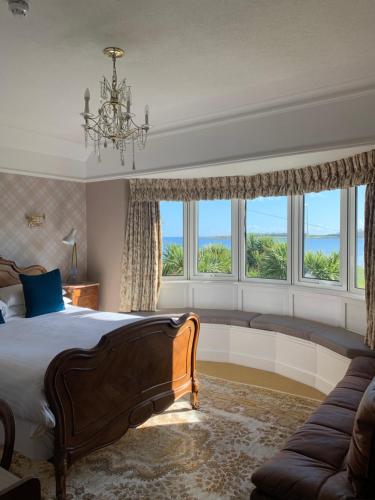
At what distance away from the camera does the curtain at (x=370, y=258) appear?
3357 mm

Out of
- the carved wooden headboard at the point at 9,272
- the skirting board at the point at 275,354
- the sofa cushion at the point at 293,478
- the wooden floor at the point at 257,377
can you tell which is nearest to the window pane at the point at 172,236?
the skirting board at the point at 275,354

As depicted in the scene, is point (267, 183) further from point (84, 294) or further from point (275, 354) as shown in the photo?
point (84, 294)

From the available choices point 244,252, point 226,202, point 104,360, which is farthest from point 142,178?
point 104,360

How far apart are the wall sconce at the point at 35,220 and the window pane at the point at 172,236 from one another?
1502 mm

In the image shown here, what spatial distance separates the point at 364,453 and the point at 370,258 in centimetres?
227

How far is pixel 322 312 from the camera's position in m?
4.25

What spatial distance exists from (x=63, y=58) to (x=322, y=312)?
137 inches

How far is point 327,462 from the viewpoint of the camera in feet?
5.79

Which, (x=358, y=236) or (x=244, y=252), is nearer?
(x=358, y=236)

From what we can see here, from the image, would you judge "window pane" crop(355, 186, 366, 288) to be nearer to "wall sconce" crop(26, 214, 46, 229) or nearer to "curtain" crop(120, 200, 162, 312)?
"curtain" crop(120, 200, 162, 312)

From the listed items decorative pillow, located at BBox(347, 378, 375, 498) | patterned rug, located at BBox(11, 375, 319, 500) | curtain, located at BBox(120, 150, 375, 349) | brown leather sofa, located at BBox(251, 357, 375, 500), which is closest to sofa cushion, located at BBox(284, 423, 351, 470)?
brown leather sofa, located at BBox(251, 357, 375, 500)

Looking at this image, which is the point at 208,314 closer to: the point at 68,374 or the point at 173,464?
the point at 173,464

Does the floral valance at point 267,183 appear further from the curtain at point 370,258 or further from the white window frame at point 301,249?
the white window frame at point 301,249

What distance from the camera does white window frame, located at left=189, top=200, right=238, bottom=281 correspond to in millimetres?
5020
